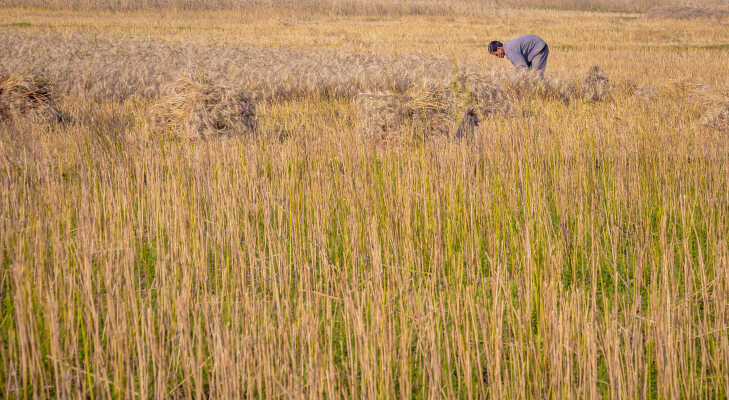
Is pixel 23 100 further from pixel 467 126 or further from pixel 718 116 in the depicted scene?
pixel 718 116

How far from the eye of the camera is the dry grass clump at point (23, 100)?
662 centimetres

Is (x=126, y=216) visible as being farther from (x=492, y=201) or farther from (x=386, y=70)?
(x=386, y=70)

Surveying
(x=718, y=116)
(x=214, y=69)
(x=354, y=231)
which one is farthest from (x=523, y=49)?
(x=354, y=231)

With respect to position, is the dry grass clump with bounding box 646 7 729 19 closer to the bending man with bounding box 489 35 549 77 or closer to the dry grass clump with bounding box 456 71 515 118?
the bending man with bounding box 489 35 549 77

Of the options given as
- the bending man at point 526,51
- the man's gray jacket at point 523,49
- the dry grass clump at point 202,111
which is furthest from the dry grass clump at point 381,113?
the man's gray jacket at point 523,49

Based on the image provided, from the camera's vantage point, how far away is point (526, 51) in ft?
33.5

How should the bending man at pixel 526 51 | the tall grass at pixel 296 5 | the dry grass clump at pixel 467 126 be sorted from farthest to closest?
1. the tall grass at pixel 296 5
2. the bending man at pixel 526 51
3. the dry grass clump at pixel 467 126

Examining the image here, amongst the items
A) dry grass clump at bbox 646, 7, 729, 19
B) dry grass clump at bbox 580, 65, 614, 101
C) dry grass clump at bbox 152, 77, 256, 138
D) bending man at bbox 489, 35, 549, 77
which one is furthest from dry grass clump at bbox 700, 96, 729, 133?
dry grass clump at bbox 646, 7, 729, 19

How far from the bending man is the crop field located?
40 centimetres

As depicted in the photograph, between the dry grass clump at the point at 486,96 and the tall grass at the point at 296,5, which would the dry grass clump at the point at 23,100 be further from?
the tall grass at the point at 296,5

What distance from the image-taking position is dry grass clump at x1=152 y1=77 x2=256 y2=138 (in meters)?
6.50

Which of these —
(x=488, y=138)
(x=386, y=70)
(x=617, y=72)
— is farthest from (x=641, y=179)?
(x=617, y=72)

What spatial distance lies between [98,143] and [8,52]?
9236 millimetres

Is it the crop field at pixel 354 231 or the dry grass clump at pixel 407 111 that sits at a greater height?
the dry grass clump at pixel 407 111
